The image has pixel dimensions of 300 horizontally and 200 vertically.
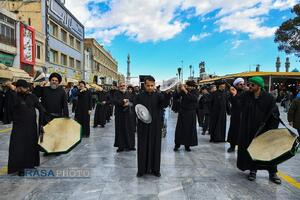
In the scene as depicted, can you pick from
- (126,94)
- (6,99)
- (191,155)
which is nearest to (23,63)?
(6,99)

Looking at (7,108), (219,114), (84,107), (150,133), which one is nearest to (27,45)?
(7,108)

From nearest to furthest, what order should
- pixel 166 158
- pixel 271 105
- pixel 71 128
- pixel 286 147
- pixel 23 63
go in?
pixel 286 147 < pixel 271 105 < pixel 71 128 < pixel 166 158 < pixel 23 63

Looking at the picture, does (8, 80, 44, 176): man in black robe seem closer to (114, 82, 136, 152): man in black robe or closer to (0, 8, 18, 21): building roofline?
(114, 82, 136, 152): man in black robe

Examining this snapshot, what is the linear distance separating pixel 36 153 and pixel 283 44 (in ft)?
127

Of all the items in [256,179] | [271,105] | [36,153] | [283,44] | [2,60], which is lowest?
[256,179]

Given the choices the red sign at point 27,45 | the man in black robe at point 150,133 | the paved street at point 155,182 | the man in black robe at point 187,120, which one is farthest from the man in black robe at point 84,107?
the red sign at point 27,45

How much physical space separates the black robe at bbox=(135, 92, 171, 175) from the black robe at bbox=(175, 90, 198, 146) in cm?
219

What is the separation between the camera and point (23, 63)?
1121 inches

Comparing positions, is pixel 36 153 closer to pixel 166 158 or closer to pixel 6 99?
pixel 166 158

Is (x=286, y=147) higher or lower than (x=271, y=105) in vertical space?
lower

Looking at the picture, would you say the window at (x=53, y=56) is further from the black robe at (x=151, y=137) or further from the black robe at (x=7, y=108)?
the black robe at (x=151, y=137)

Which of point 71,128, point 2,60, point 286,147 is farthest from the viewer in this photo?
point 2,60

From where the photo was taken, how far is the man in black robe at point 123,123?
766cm

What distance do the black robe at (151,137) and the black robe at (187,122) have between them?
2188mm
